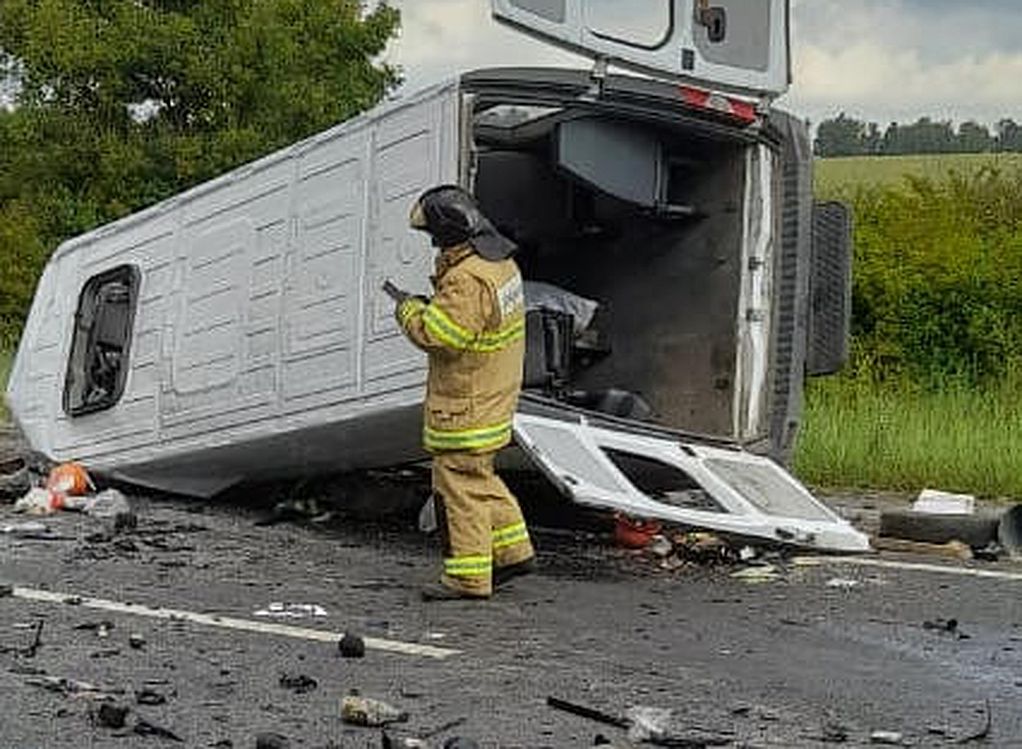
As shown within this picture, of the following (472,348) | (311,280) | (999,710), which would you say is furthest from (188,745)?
(311,280)

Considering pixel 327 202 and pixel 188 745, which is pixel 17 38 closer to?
pixel 327 202

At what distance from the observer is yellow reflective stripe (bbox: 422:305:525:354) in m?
6.62

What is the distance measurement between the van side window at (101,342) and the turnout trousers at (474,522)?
3408 millimetres

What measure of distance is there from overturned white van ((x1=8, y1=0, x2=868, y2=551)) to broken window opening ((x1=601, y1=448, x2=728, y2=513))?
20 millimetres

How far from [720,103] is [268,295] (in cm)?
231

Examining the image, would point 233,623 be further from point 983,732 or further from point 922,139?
point 922,139

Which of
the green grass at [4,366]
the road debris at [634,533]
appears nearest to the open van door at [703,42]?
the road debris at [634,533]

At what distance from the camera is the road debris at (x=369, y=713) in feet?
14.9

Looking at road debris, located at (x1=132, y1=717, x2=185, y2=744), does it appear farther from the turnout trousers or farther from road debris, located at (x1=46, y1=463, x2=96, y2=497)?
road debris, located at (x1=46, y1=463, x2=96, y2=497)

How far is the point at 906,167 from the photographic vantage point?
25.8 meters

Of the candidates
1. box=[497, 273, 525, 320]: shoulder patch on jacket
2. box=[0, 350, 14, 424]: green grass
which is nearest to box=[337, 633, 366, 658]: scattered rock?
box=[497, 273, 525, 320]: shoulder patch on jacket

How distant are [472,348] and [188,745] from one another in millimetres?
2661

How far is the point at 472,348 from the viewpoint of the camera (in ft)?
22.1

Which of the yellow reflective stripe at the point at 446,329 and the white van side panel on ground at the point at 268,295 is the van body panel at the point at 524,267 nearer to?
the white van side panel on ground at the point at 268,295
